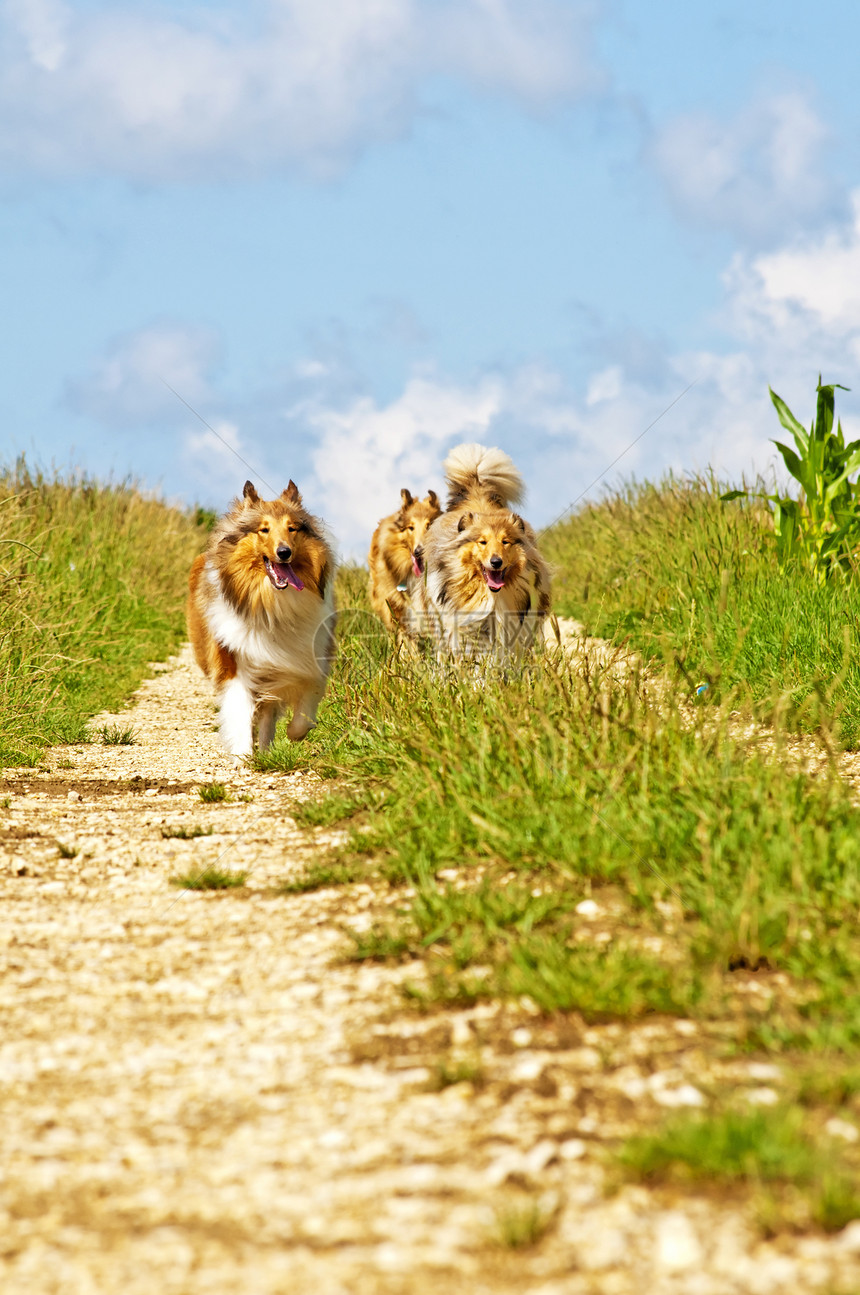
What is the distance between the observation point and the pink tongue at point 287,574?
7.77 meters

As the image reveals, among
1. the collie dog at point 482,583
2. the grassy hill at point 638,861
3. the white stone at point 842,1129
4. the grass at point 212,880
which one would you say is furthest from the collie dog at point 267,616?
the white stone at point 842,1129

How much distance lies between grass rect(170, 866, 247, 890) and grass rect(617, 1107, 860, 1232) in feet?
7.55

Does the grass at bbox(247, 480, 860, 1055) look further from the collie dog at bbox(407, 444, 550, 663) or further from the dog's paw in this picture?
the collie dog at bbox(407, 444, 550, 663)

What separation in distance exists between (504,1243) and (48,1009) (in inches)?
67.5

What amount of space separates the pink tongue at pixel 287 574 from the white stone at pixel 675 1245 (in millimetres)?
5918

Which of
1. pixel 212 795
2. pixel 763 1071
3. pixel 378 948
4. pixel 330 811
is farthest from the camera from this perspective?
pixel 212 795

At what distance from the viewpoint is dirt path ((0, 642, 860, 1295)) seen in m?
2.10

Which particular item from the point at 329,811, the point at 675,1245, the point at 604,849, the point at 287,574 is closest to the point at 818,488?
the point at 287,574

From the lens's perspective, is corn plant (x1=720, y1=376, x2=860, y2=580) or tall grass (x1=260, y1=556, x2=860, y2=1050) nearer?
tall grass (x1=260, y1=556, x2=860, y2=1050)

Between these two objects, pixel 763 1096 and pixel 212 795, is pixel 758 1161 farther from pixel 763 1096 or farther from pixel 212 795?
pixel 212 795

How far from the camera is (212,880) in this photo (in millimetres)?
4414

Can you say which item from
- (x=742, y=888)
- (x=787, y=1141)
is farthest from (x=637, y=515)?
(x=787, y=1141)

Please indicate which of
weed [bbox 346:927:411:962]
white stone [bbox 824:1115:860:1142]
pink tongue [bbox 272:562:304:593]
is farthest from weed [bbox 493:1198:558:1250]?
pink tongue [bbox 272:562:304:593]

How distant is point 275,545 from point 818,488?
5.32 metres
